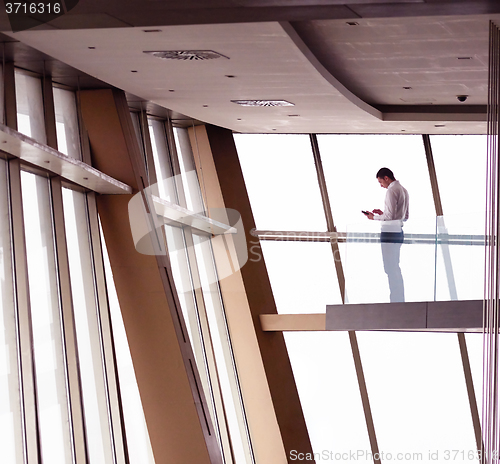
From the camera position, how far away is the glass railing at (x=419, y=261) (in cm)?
866

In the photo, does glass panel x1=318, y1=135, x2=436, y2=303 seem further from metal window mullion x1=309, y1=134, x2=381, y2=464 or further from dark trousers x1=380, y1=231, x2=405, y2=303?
Answer: dark trousers x1=380, y1=231, x2=405, y2=303

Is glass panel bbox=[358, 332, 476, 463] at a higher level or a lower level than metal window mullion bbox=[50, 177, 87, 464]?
lower

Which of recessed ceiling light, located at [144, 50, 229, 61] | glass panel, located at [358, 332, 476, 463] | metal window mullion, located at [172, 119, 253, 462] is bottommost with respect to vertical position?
glass panel, located at [358, 332, 476, 463]

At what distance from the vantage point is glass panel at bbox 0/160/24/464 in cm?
589

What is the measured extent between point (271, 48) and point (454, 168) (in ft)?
22.5

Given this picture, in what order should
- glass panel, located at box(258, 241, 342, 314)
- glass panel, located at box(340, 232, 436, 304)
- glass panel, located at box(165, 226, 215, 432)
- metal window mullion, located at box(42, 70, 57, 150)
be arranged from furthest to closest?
glass panel, located at box(258, 241, 342, 314) < glass panel, located at box(165, 226, 215, 432) < glass panel, located at box(340, 232, 436, 304) < metal window mullion, located at box(42, 70, 57, 150)

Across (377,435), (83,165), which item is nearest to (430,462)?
(377,435)

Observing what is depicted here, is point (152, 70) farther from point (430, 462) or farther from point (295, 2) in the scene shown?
point (430, 462)

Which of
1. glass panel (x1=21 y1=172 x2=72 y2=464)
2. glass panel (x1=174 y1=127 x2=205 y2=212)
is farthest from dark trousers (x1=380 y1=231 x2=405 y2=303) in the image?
glass panel (x1=21 y1=172 x2=72 y2=464)

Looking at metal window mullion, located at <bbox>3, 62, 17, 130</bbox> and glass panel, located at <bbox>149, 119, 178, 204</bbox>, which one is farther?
glass panel, located at <bbox>149, 119, 178, 204</bbox>

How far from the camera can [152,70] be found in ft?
22.7

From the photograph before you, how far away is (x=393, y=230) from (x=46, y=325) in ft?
15.6

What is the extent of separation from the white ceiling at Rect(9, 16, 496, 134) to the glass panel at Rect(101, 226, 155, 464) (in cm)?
232

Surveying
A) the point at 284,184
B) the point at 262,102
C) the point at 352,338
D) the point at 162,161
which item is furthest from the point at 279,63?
the point at 352,338
